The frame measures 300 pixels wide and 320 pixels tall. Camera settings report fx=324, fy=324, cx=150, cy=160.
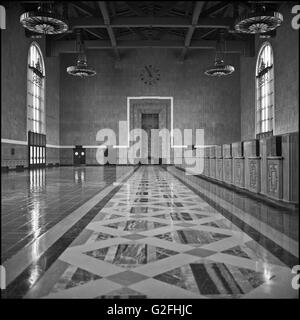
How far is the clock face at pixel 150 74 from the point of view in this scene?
25.1 meters

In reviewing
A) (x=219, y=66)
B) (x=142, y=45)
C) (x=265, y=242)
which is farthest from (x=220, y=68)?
(x=265, y=242)

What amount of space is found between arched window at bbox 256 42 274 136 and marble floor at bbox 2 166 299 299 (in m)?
16.4

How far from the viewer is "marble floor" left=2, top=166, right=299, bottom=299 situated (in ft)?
6.21

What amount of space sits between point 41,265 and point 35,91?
1960cm

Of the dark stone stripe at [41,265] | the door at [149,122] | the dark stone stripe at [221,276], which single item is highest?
the door at [149,122]

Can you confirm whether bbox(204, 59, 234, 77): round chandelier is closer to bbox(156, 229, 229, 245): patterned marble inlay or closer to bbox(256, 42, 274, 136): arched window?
bbox(256, 42, 274, 136): arched window

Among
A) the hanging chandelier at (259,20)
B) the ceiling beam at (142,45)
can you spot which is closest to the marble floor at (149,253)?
the hanging chandelier at (259,20)

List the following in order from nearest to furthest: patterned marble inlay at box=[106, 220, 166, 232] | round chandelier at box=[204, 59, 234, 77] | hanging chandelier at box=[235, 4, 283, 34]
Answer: patterned marble inlay at box=[106, 220, 166, 232], hanging chandelier at box=[235, 4, 283, 34], round chandelier at box=[204, 59, 234, 77]

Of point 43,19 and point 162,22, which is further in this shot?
point 162,22

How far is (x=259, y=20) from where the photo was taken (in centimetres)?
1180

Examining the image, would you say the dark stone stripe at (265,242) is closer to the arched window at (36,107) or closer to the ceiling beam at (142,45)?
A: the arched window at (36,107)

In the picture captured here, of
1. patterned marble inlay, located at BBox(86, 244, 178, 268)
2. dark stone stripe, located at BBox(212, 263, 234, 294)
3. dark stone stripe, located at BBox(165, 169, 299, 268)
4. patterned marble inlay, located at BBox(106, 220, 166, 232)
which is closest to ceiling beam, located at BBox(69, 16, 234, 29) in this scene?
dark stone stripe, located at BBox(165, 169, 299, 268)

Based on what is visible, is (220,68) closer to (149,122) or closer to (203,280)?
(149,122)
